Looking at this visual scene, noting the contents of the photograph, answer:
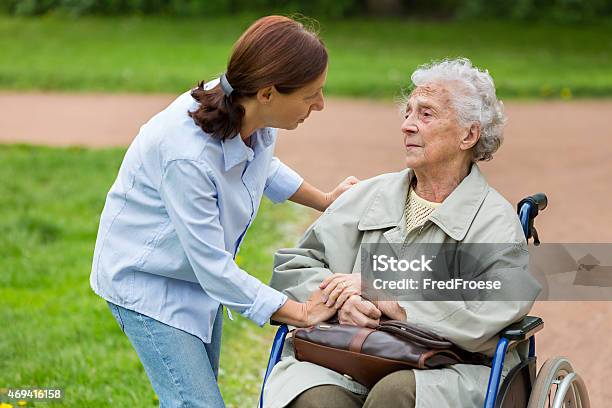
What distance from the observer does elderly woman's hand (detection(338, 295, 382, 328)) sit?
3.11m

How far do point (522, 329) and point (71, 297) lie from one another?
11.1ft

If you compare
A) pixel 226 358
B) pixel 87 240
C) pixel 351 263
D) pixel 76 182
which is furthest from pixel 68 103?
pixel 351 263

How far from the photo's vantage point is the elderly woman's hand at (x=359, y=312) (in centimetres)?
311

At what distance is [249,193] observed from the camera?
311 cm

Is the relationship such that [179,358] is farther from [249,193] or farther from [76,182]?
[76,182]

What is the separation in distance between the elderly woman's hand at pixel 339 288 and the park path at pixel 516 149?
5.86 feet

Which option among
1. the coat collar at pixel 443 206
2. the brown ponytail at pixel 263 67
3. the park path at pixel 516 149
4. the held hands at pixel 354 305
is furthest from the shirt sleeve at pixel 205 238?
the park path at pixel 516 149

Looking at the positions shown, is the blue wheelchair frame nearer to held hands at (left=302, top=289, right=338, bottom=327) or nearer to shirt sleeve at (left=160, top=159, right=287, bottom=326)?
held hands at (left=302, top=289, right=338, bottom=327)

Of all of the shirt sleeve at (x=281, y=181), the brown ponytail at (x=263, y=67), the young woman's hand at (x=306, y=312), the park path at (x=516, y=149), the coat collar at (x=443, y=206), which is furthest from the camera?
the park path at (x=516, y=149)

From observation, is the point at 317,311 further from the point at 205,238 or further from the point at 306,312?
the point at 205,238

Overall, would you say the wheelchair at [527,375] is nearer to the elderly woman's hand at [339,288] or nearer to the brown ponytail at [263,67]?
the elderly woman's hand at [339,288]

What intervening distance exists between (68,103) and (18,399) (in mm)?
7935

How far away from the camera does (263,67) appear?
2844 millimetres

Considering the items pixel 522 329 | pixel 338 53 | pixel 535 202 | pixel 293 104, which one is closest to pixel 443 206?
pixel 535 202
